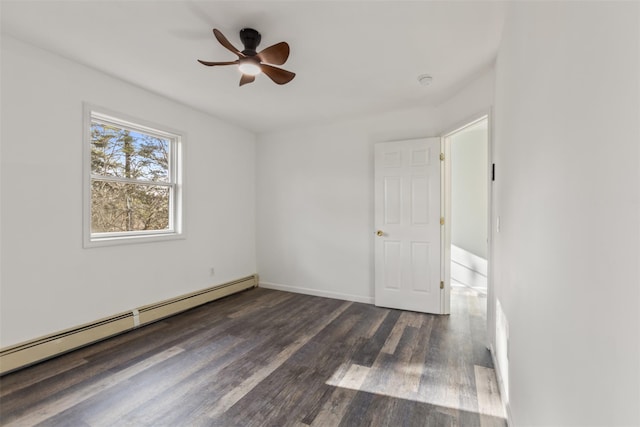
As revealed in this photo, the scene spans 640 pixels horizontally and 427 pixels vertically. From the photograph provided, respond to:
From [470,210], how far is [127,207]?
16.0 ft

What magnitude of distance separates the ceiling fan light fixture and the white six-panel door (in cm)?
193

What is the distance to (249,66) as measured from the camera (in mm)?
2201

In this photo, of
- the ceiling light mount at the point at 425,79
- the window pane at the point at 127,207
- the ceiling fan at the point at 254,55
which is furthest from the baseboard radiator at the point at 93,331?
the ceiling light mount at the point at 425,79

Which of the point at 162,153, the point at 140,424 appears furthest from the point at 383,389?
the point at 162,153

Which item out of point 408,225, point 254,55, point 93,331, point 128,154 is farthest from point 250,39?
point 93,331

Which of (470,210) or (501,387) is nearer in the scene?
(501,387)

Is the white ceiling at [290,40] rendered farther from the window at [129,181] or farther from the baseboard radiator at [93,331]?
the baseboard radiator at [93,331]

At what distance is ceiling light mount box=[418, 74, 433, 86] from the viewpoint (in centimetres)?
273

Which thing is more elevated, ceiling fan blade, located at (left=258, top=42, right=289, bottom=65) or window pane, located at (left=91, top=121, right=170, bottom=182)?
ceiling fan blade, located at (left=258, top=42, right=289, bottom=65)

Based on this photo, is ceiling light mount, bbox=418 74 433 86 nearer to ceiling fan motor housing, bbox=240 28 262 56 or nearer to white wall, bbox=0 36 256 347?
ceiling fan motor housing, bbox=240 28 262 56

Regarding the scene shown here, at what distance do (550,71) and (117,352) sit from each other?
11.3ft

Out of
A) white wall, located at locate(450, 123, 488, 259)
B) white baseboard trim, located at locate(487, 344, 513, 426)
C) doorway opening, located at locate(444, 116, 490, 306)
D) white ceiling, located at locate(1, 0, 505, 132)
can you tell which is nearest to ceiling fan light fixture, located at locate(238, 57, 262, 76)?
white ceiling, located at locate(1, 0, 505, 132)

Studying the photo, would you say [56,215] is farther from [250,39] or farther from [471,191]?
[471,191]

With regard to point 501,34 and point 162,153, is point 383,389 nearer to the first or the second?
point 501,34
